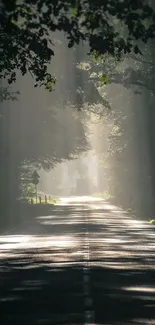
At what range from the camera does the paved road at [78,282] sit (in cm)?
1007

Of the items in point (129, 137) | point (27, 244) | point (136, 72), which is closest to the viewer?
point (27, 244)

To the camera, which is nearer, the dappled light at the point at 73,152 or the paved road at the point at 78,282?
the paved road at the point at 78,282

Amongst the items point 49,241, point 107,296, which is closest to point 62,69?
point 49,241

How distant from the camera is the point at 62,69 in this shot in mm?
45875

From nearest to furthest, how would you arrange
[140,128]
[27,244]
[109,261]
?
[109,261], [27,244], [140,128]

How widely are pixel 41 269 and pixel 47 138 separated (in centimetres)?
3790

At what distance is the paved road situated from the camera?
10.1 metres

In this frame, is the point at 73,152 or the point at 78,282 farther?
the point at 73,152

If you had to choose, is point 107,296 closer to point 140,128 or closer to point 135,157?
point 140,128

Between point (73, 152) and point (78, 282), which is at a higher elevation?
point (73, 152)

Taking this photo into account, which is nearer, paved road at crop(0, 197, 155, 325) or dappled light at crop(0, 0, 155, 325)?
paved road at crop(0, 197, 155, 325)

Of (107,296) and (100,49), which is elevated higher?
(100,49)

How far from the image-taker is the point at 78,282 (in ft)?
45.9

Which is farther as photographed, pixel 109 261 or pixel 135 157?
pixel 135 157
